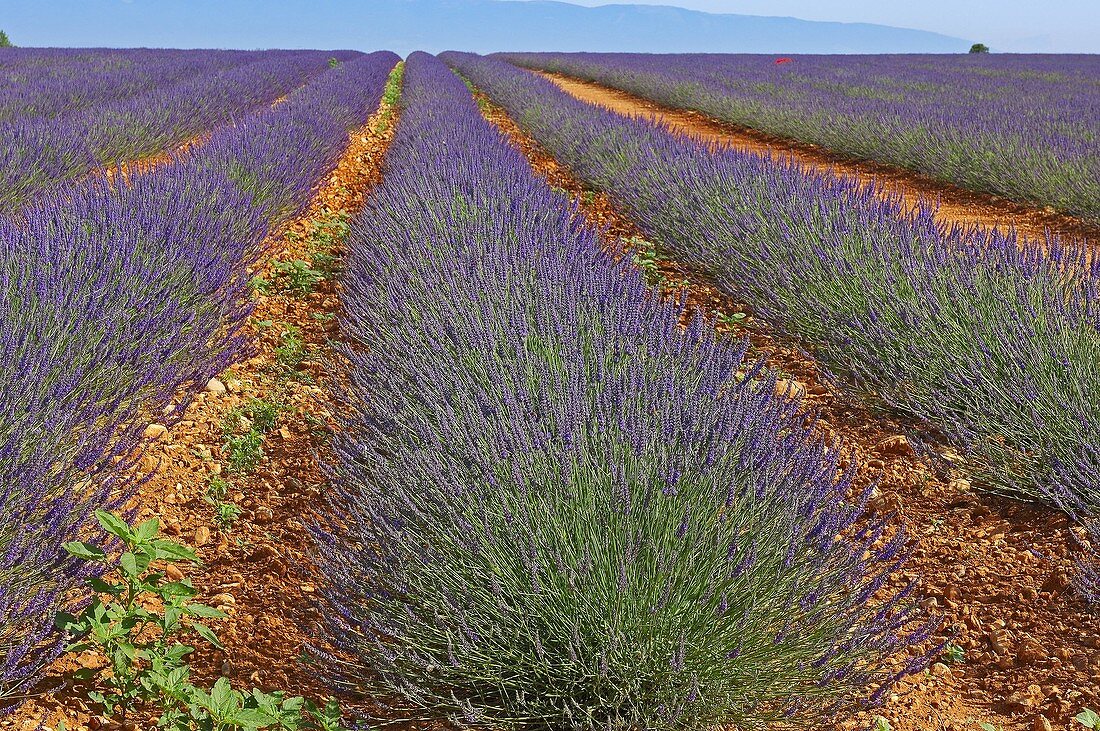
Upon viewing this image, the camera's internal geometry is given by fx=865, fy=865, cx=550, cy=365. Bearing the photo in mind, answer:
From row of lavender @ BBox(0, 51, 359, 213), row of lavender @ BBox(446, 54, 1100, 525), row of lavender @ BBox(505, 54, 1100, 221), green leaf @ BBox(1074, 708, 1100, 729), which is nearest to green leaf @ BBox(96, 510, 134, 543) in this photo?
green leaf @ BBox(1074, 708, 1100, 729)

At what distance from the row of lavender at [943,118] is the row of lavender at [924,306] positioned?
2.52 m

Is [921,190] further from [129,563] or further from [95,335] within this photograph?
[129,563]

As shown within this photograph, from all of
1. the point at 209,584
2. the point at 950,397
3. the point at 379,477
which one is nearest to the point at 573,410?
the point at 379,477

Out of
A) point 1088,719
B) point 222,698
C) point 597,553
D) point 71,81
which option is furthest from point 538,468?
point 71,81

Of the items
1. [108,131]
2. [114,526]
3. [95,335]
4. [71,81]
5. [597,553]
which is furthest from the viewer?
[71,81]

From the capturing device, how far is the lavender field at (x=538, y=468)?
160cm

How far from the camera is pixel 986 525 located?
2426 millimetres

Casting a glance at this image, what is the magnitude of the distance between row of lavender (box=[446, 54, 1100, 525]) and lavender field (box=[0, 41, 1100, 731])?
0.06 feet

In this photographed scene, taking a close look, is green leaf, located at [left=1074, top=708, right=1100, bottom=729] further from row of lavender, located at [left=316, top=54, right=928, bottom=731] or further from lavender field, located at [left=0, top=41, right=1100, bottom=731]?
row of lavender, located at [left=316, top=54, right=928, bottom=731]

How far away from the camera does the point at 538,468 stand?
185 cm

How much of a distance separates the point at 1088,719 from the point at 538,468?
1.16m

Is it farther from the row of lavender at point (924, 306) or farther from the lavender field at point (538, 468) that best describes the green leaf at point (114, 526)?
the row of lavender at point (924, 306)

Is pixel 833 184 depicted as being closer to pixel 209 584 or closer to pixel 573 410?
pixel 573 410

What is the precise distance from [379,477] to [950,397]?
6.12 ft
